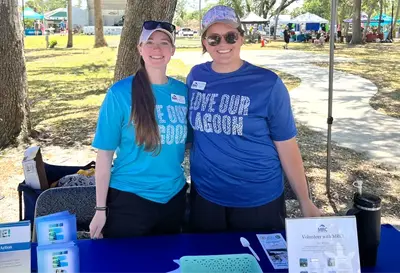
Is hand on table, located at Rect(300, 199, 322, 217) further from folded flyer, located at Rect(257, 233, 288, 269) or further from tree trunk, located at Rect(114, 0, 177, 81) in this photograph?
tree trunk, located at Rect(114, 0, 177, 81)

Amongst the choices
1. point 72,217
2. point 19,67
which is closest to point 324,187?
point 72,217

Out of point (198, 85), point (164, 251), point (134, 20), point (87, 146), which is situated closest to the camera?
point (164, 251)

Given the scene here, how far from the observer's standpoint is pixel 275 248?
1838 mm

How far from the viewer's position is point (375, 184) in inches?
199

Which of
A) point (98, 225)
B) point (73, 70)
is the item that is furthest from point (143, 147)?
point (73, 70)

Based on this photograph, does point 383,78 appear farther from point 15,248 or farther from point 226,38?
point 15,248

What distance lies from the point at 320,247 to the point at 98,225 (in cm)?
103

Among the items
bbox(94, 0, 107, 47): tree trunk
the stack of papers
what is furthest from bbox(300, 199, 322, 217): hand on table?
bbox(94, 0, 107, 47): tree trunk

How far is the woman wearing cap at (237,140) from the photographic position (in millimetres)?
2076

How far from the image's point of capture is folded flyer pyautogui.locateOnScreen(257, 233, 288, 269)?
173cm

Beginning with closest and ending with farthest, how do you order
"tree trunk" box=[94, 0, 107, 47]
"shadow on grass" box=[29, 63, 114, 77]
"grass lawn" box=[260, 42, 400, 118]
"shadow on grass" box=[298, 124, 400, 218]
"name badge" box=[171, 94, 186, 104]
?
"name badge" box=[171, 94, 186, 104], "shadow on grass" box=[298, 124, 400, 218], "grass lawn" box=[260, 42, 400, 118], "shadow on grass" box=[29, 63, 114, 77], "tree trunk" box=[94, 0, 107, 47]

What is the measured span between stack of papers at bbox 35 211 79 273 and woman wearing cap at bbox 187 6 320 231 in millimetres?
817

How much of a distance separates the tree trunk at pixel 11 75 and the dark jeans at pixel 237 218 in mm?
4698

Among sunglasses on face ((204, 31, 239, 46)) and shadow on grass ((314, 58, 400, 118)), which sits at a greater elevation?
sunglasses on face ((204, 31, 239, 46))
